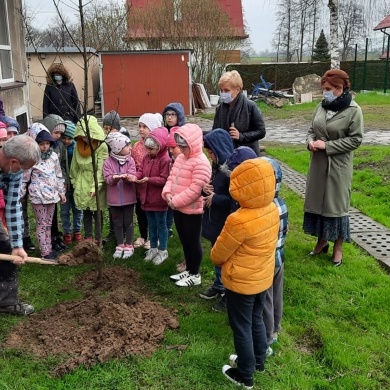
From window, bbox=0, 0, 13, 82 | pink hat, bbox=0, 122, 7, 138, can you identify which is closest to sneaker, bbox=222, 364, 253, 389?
pink hat, bbox=0, 122, 7, 138

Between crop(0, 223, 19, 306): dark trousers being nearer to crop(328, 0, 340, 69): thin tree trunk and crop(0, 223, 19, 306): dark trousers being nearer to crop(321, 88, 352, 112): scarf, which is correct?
crop(321, 88, 352, 112): scarf

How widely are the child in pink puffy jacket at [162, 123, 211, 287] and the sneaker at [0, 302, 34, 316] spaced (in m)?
1.36

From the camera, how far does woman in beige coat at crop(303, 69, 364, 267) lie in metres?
4.55

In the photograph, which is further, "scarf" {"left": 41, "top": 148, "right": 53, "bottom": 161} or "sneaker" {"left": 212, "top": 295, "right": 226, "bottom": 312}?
"scarf" {"left": 41, "top": 148, "right": 53, "bottom": 161}

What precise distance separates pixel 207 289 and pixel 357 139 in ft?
6.80

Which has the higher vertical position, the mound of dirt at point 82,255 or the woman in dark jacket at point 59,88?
the woman in dark jacket at point 59,88

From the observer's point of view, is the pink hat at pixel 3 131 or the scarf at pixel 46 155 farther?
the scarf at pixel 46 155

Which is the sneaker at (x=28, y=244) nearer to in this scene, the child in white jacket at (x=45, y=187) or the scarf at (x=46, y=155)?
the child in white jacket at (x=45, y=187)

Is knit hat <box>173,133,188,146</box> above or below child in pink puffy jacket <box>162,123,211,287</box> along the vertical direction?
above

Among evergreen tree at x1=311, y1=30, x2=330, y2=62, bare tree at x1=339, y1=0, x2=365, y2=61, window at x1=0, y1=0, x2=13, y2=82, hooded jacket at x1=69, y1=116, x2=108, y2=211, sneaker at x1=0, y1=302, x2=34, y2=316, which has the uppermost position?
bare tree at x1=339, y1=0, x2=365, y2=61

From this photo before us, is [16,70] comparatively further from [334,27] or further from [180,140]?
[334,27]

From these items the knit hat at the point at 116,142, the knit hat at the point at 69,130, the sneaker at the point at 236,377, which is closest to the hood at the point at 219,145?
the knit hat at the point at 116,142

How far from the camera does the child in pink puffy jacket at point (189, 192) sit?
4.20m

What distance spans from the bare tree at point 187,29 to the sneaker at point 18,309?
20.4m
